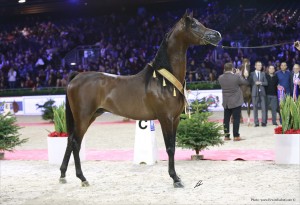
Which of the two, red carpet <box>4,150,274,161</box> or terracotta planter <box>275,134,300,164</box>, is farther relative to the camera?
red carpet <box>4,150,274,161</box>

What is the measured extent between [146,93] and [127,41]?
2383 centimetres

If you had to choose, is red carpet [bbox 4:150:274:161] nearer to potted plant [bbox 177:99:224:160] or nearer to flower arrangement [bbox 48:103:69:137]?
potted plant [bbox 177:99:224:160]

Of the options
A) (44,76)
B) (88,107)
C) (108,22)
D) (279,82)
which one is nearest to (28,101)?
(44,76)

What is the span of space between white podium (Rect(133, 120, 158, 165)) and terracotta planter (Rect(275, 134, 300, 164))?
2.34m

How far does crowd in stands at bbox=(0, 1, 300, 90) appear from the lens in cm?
2516

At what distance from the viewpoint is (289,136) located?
8.02 metres

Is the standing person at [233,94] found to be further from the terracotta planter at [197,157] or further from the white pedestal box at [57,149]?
the white pedestal box at [57,149]

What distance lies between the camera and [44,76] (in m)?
28.7

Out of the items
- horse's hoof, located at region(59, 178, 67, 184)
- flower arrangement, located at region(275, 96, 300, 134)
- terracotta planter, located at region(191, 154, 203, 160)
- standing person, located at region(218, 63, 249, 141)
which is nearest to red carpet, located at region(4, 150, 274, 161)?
terracotta planter, located at region(191, 154, 203, 160)

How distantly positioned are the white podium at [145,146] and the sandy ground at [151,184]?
19cm

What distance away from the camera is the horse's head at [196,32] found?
658 centimetres

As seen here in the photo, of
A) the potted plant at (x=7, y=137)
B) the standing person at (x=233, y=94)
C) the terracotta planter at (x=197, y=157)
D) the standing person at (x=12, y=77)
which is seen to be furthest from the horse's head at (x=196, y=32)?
the standing person at (x=12, y=77)

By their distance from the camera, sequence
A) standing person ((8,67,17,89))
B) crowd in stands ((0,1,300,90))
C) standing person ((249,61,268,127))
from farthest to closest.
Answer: standing person ((8,67,17,89)) → crowd in stands ((0,1,300,90)) → standing person ((249,61,268,127))

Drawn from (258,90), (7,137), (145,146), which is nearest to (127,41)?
(258,90)
